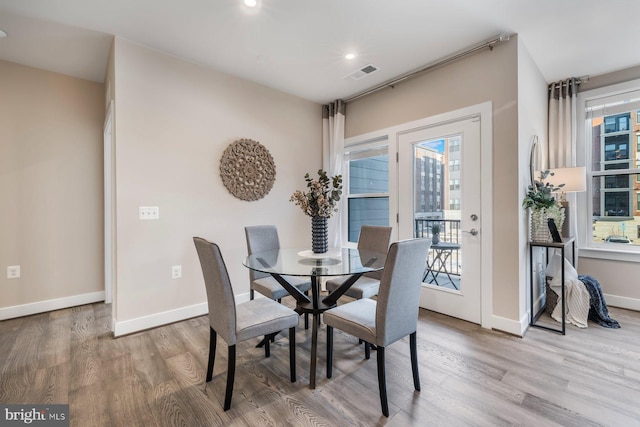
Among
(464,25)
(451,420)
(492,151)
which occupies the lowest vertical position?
(451,420)

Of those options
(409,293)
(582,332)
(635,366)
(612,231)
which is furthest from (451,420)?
(612,231)

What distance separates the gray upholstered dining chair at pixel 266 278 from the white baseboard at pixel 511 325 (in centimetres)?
176

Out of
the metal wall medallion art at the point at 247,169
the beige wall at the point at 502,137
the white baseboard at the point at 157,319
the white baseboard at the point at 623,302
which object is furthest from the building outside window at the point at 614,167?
the white baseboard at the point at 157,319

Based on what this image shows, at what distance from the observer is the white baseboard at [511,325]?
102 inches

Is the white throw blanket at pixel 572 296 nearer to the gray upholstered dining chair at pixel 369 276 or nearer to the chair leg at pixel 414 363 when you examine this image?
the gray upholstered dining chair at pixel 369 276

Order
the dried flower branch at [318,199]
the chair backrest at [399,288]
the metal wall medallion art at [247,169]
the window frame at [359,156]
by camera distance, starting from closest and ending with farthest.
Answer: the chair backrest at [399,288] < the dried flower branch at [318,199] < the metal wall medallion art at [247,169] < the window frame at [359,156]

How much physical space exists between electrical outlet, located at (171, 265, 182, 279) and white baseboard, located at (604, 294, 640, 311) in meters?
4.75

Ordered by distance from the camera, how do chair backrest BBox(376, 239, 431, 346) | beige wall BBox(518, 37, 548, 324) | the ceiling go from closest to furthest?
chair backrest BBox(376, 239, 431, 346) < the ceiling < beige wall BBox(518, 37, 548, 324)

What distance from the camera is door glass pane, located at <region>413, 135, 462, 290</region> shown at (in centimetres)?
305

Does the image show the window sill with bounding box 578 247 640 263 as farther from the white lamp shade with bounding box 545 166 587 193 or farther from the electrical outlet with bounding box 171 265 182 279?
the electrical outlet with bounding box 171 265 182 279

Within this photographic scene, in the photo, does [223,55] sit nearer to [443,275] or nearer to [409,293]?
[409,293]

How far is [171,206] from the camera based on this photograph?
2.95 metres

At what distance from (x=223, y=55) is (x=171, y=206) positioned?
5.27ft

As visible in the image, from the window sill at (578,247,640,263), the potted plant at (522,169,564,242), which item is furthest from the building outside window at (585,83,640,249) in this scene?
the potted plant at (522,169,564,242)
